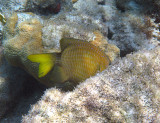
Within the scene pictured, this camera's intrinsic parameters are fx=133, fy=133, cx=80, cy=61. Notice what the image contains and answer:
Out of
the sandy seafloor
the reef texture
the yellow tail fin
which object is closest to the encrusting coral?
the sandy seafloor

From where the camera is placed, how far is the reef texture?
4.40 ft

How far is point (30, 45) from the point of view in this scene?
8.88 feet

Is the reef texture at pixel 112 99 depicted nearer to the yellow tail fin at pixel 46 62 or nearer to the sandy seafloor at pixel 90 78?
the sandy seafloor at pixel 90 78

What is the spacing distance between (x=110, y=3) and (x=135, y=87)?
3.77m

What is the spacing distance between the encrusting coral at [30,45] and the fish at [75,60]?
2.01ft

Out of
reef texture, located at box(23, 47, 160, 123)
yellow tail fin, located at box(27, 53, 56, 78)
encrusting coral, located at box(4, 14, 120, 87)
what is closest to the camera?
reef texture, located at box(23, 47, 160, 123)

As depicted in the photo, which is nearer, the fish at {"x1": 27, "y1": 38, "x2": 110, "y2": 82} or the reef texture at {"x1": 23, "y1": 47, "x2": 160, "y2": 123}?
the reef texture at {"x1": 23, "y1": 47, "x2": 160, "y2": 123}

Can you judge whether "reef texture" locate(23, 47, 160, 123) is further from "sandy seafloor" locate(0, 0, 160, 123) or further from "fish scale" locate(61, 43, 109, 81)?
"fish scale" locate(61, 43, 109, 81)

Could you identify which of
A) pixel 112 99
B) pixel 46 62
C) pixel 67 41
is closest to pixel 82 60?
pixel 67 41

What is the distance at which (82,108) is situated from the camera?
1.35 metres

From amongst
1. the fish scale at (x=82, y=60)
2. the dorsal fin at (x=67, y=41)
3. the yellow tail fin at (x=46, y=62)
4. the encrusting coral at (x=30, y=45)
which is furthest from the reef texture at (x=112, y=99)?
the encrusting coral at (x=30, y=45)

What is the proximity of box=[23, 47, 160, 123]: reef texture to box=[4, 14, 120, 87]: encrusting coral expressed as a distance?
1.18 metres

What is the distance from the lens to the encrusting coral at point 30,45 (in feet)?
8.74

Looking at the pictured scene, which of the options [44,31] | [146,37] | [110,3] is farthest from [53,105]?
[110,3]
